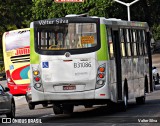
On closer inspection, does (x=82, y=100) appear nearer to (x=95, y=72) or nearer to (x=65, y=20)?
(x=95, y=72)

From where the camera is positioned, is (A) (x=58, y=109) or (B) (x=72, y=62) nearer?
(B) (x=72, y=62)

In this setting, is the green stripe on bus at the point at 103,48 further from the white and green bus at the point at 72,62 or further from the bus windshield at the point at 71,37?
the bus windshield at the point at 71,37

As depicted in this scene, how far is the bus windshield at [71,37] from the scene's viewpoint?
69.1 feet

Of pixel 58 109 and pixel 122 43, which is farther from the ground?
pixel 122 43

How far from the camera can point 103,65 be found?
20.9 metres

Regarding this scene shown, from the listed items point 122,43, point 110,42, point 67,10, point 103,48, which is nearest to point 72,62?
point 103,48

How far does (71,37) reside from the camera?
831 inches

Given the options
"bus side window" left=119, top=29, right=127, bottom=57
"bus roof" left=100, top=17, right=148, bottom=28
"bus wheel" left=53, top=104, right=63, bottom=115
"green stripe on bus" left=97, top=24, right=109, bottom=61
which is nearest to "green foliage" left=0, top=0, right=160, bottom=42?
"bus roof" left=100, top=17, right=148, bottom=28

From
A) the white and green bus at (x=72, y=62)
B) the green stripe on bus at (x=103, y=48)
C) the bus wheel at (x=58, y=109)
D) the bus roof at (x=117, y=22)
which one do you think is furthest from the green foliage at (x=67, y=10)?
the green stripe on bus at (x=103, y=48)

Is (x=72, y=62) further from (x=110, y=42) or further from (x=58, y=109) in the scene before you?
(x=58, y=109)

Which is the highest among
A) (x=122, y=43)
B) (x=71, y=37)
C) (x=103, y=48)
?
(x=71, y=37)

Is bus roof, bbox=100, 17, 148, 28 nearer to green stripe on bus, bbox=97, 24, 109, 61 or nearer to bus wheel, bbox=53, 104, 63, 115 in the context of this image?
green stripe on bus, bbox=97, 24, 109, 61

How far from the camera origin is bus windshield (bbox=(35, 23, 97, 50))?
69.1 feet

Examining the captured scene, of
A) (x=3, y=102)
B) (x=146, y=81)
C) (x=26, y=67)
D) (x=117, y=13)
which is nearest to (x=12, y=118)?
(x=3, y=102)
